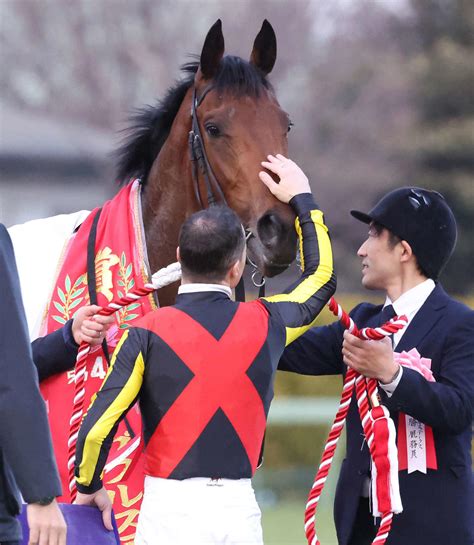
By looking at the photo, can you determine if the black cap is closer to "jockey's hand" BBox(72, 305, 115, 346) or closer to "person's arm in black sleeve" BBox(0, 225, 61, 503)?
"jockey's hand" BBox(72, 305, 115, 346)

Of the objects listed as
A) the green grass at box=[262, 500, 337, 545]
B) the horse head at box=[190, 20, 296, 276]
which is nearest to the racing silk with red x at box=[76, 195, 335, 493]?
the horse head at box=[190, 20, 296, 276]

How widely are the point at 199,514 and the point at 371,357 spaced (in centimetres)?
80

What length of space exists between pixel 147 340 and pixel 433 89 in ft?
60.5

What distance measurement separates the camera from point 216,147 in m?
3.93

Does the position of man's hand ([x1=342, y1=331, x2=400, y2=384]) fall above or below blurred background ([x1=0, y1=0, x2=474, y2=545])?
below

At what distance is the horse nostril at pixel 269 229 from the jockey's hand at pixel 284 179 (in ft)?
0.23

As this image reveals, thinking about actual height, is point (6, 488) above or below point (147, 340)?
below

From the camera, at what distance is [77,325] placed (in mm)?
3596

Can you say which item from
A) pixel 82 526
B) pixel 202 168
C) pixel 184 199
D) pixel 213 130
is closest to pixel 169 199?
pixel 184 199

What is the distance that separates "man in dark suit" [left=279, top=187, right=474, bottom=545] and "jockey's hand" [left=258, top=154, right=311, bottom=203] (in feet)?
1.11

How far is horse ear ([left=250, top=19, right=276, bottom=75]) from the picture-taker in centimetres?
414

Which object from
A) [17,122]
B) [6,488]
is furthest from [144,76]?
[6,488]

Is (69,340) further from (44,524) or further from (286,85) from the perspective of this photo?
(286,85)

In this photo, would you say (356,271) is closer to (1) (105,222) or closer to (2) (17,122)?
(2) (17,122)
